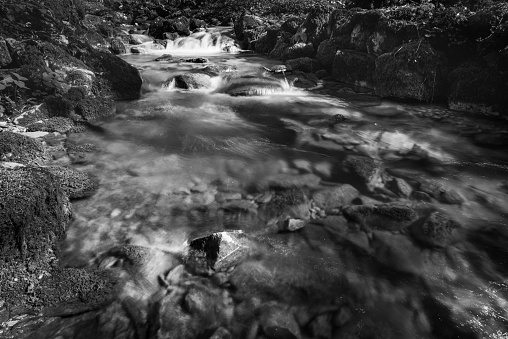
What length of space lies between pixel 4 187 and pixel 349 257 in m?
4.17

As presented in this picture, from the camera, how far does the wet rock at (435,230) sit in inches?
170

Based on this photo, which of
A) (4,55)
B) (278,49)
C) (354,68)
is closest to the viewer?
(4,55)

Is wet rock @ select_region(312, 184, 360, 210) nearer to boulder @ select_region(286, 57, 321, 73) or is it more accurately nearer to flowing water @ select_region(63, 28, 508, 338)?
flowing water @ select_region(63, 28, 508, 338)

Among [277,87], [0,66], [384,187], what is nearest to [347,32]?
[277,87]

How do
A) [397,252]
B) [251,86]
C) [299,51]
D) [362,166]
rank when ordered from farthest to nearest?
[299,51], [251,86], [362,166], [397,252]

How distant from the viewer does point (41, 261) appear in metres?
3.41

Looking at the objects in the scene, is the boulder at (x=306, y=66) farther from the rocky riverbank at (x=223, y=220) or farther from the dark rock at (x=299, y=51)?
the rocky riverbank at (x=223, y=220)

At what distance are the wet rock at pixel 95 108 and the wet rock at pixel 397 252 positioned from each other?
7503 mm

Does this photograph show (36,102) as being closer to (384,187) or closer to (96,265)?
(96,265)

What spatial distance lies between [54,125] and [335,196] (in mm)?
6565

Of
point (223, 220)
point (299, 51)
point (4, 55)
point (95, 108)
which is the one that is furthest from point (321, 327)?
point (299, 51)

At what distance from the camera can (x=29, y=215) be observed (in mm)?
3277

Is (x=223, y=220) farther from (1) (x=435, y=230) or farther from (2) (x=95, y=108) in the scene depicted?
(2) (x=95, y=108)

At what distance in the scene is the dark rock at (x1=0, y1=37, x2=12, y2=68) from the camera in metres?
7.04
